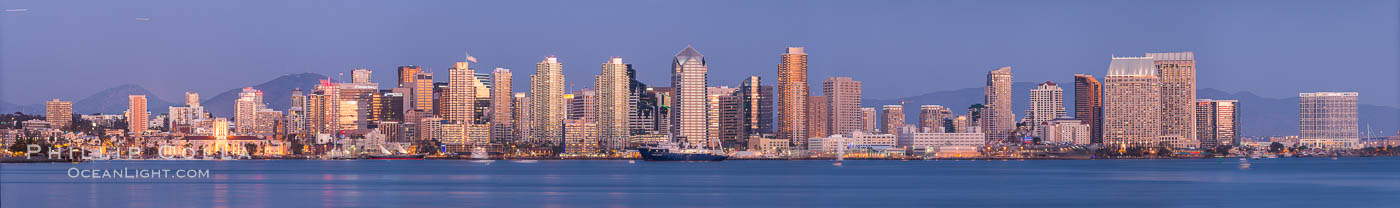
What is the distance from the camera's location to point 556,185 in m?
101

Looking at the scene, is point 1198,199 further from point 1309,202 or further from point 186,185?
point 186,185

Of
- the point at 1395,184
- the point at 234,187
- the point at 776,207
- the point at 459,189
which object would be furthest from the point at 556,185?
the point at 1395,184

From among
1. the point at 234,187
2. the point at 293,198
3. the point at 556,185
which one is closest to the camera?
the point at 293,198

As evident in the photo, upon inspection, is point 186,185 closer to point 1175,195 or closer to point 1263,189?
point 1175,195

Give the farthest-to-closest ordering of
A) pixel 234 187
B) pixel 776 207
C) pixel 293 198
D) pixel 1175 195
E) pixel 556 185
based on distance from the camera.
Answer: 1. pixel 556 185
2. pixel 234 187
3. pixel 1175 195
4. pixel 293 198
5. pixel 776 207

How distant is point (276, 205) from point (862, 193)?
31277 millimetres

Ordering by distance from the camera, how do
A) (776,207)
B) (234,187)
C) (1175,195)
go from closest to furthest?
(776,207) → (1175,195) → (234,187)

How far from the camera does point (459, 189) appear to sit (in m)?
91.7

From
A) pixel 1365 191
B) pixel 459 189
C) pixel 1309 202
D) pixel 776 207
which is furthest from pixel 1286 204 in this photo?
pixel 459 189

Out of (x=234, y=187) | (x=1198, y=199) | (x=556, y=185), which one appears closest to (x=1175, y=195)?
(x=1198, y=199)

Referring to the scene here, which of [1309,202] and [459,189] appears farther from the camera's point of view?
[459,189]

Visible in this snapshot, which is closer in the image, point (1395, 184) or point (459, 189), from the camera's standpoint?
point (459, 189)

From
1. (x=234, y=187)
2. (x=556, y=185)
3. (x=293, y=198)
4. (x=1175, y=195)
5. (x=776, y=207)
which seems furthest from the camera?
(x=556, y=185)

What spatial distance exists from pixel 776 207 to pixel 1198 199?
2253 cm
